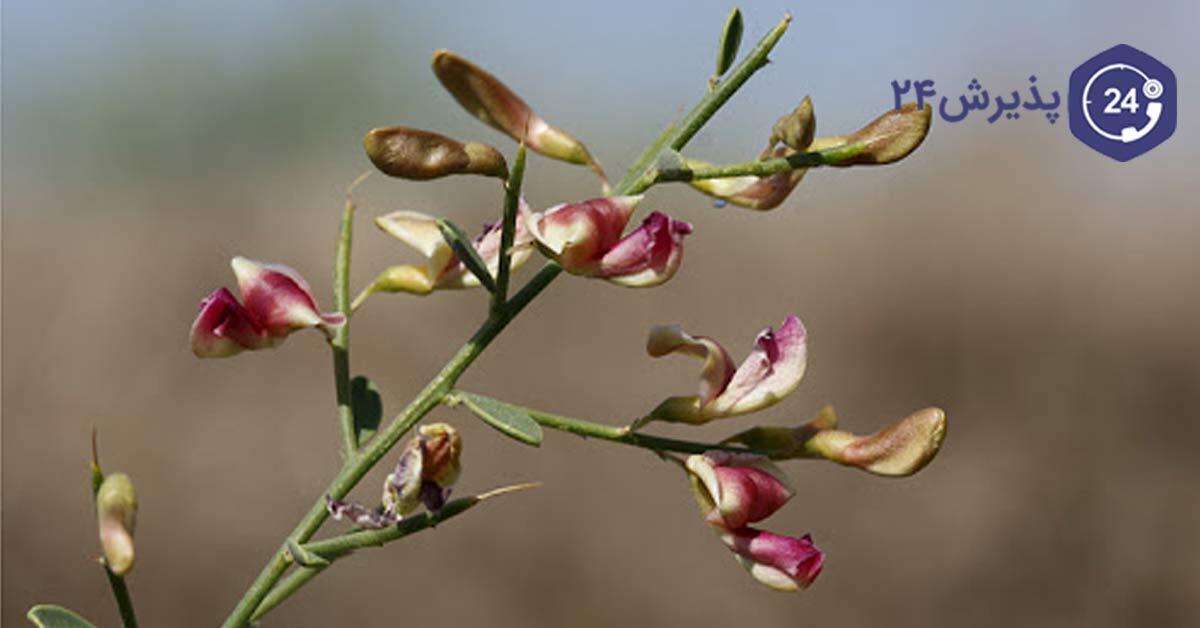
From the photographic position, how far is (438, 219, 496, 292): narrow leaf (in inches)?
23.1

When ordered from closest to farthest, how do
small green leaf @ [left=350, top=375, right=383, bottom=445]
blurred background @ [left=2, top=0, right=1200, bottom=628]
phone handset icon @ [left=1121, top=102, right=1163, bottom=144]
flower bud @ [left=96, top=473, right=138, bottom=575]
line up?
1. flower bud @ [left=96, top=473, right=138, bottom=575]
2. small green leaf @ [left=350, top=375, right=383, bottom=445]
3. phone handset icon @ [left=1121, top=102, right=1163, bottom=144]
4. blurred background @ [left=2, top=0, right=1200, bottom=628]

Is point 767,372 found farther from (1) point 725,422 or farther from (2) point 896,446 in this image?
(1) point 725,422

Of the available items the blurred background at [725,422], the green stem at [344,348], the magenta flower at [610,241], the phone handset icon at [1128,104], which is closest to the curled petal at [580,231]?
the magenta flower at [610,241]

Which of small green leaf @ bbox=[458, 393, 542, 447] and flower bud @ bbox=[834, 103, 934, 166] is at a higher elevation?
flower bud @ bbox=[834, 103, 934, 166]

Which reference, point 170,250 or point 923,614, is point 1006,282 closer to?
point 923,614

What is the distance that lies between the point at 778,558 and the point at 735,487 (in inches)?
1.4

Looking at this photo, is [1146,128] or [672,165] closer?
[672,165]

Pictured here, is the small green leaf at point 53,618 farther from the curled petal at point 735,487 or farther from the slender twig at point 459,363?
the curled petal at point 735,487

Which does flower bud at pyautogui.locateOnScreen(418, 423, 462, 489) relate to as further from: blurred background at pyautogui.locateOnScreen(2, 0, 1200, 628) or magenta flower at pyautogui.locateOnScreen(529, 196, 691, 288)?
blurred background at pyautogui.locateOnScreen(2, 0, 1200, 628)

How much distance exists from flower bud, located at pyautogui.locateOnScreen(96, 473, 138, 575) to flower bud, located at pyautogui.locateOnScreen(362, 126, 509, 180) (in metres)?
0.16

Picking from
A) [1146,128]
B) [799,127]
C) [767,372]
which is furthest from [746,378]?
[1146,128]

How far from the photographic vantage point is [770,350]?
0.61 meters

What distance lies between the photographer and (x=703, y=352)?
634 millimetres

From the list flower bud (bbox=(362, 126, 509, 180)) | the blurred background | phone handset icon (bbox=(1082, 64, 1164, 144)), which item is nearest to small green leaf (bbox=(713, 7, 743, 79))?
flower bud (bbox=(362, 126, 509, 180))
